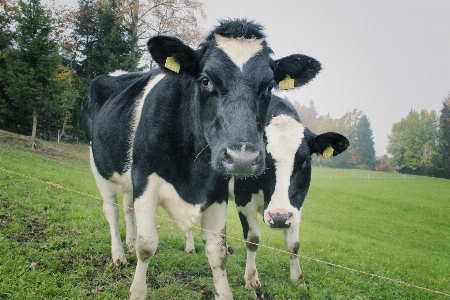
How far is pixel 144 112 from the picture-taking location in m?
3.90

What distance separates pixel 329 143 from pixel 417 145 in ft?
193

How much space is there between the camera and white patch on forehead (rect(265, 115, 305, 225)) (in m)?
4.32

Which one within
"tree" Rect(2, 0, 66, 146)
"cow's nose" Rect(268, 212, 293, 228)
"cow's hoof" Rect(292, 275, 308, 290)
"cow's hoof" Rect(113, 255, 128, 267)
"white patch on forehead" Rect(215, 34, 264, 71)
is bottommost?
"cow's hoof" Rect(292, 275, 308, 290)

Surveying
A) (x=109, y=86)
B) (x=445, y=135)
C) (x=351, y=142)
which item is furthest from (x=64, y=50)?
(x=351, y=142)

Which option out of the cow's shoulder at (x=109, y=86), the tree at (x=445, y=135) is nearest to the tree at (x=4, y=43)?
the cow's shoulder at (x=109, y=86)

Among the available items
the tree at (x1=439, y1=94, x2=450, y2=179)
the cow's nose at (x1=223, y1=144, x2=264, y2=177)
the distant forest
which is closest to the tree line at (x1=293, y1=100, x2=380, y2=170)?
the tree at (x1=439, y1=94, x2=450, y2=179)

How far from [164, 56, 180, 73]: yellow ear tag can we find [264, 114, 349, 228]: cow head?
198 centimetres

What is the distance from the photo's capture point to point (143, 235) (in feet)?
12.1

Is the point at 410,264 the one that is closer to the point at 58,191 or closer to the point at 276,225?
the point at 276,225

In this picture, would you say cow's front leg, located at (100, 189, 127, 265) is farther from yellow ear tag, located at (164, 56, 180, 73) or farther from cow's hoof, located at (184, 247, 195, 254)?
yellow ear tag, located at (164, 56, 180, 73)

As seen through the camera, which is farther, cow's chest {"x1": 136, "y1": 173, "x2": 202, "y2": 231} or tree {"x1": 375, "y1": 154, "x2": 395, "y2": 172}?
tree {"x1": 375, "y1": 154, "x2": 395, "y2": 172}

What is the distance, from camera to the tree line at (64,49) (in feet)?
60.9

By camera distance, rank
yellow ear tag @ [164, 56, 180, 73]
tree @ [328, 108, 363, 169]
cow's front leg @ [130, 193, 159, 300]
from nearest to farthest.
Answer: yellow ear tag @ [164, 56, 180, 73] < cow's front leg @ [130, 193, 159, 300] < tree @ [328, 108, 363, 169]

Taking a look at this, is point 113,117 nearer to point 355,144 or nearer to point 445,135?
point 445,135
